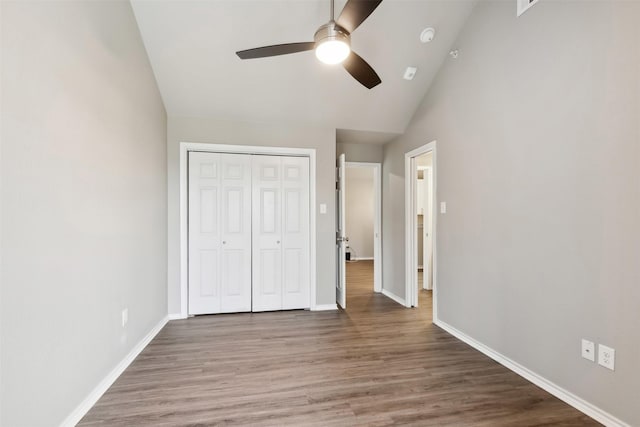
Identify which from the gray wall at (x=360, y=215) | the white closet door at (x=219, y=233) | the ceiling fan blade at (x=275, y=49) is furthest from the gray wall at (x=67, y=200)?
the gray wall at (x=360, y=215)

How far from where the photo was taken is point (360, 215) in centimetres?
862

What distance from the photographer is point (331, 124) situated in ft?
12.2

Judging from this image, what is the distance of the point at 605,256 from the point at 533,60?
4.86 feet

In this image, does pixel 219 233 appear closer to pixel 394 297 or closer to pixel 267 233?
pixel 267 233

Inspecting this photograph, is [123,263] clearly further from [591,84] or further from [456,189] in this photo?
[591,84]

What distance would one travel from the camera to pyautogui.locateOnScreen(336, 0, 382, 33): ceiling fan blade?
159 centimetres

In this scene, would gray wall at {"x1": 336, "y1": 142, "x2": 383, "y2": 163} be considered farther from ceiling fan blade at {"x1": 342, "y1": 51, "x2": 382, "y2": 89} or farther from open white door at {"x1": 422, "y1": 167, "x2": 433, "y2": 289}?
ceiling fan blade at {"x1": 342, "y1": 51, "x2": 382, "y2": 89}

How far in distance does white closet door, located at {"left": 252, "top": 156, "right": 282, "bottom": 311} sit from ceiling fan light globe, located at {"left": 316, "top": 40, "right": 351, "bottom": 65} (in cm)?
190

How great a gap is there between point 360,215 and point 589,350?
271 inches

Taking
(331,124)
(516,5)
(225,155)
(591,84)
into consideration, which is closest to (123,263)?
(225,155)

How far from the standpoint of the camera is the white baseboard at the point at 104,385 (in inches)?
65.8

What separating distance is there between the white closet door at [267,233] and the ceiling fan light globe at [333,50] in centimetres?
190

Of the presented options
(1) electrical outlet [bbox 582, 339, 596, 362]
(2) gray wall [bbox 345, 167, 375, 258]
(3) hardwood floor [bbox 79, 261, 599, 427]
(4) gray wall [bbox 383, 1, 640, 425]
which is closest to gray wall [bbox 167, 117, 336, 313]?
(3) hardwood floor [bbox 79, 261, 599, 427]

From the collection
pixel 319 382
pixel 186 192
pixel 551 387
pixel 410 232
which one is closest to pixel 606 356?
pixel 551 387
